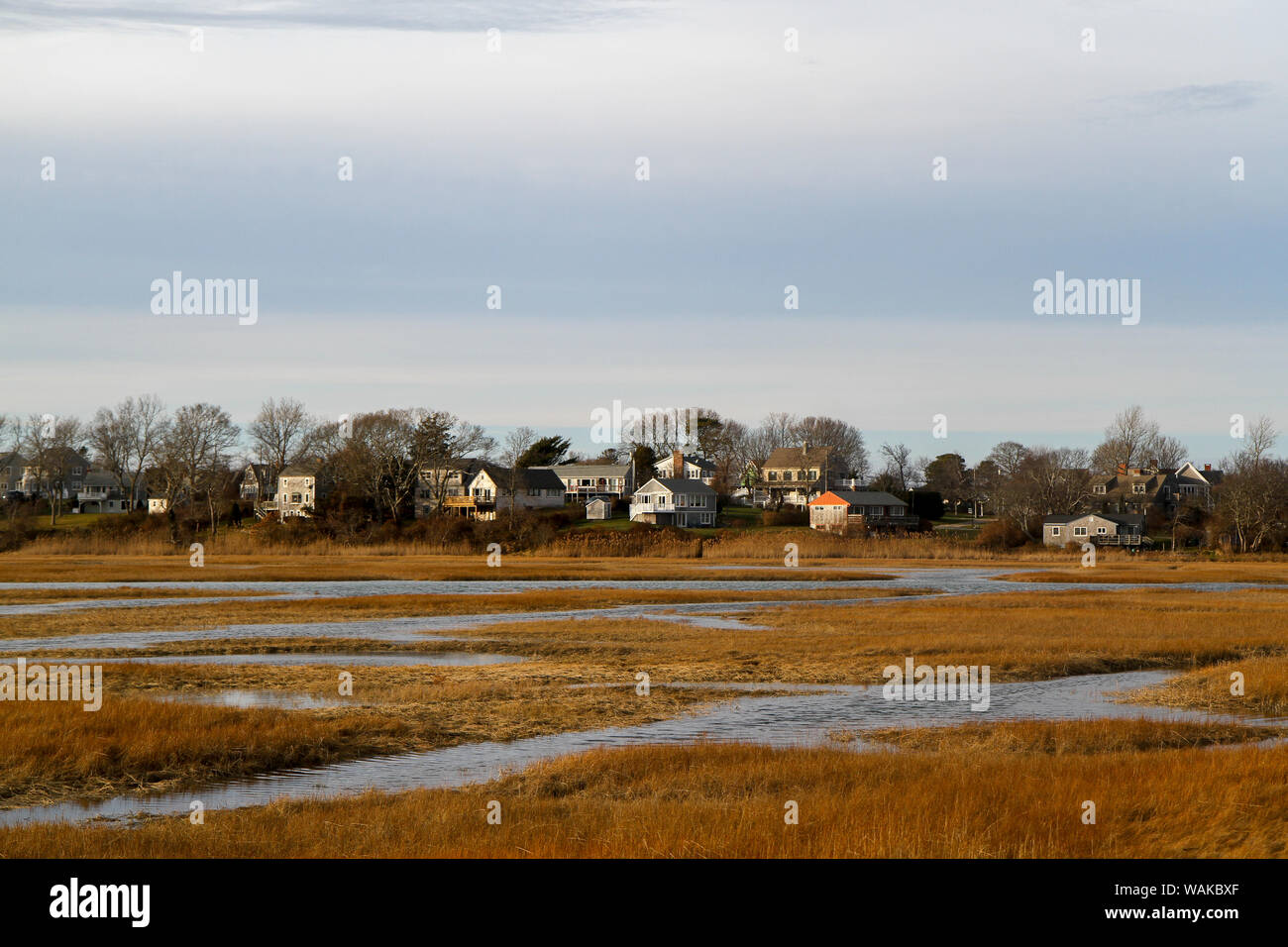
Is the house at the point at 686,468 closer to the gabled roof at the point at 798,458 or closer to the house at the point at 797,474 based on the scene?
the house at the point at 797,474

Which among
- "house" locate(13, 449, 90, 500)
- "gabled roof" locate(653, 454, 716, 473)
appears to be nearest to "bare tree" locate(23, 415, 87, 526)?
"house" locate(13, 449, 90, 500)

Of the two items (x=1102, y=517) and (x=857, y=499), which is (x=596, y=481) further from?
(x=1102, y=517)

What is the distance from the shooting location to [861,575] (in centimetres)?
7781

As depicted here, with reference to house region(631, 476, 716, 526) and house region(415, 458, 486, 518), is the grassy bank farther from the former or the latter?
house region(631, 476, 716, 526)

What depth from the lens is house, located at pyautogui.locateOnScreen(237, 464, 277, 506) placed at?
167 meters

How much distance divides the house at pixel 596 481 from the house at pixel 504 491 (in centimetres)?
484

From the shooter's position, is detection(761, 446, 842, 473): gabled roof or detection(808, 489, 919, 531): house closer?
detection(808, 489, 919, 531): house

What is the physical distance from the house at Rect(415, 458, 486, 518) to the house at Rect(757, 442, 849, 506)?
4276 cm

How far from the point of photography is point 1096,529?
137 m

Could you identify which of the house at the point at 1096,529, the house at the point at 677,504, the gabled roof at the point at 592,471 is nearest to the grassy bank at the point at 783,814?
the house at the point at 1096,529
